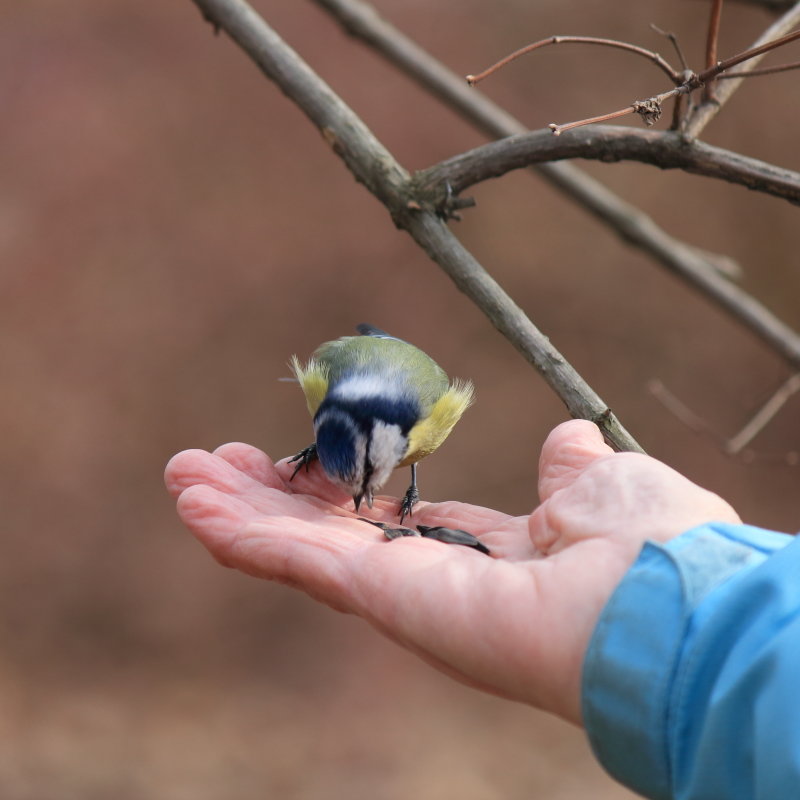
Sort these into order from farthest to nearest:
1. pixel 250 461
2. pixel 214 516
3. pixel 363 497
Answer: pixel 363 497, pixel 250 461, pixel 214 516

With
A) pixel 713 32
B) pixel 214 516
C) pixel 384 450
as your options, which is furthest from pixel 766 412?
pixel 214 516

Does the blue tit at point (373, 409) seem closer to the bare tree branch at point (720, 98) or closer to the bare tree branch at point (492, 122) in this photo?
the bare tree branch at point (492, 122)

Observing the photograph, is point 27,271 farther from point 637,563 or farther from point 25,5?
point 637,563

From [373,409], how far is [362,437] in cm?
9

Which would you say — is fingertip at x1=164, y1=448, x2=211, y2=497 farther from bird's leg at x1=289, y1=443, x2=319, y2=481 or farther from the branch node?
the branch node

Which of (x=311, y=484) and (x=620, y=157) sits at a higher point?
(x=620, y=157)

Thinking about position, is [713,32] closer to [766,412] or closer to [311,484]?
[766,412]

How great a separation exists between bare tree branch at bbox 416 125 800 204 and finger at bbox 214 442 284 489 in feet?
2.17

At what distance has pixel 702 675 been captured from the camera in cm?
105

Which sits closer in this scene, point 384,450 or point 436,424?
point 384,450

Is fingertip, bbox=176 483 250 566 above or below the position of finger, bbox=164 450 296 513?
below

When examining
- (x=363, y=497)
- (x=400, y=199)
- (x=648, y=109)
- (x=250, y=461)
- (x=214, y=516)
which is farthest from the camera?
(x=363, y=497)

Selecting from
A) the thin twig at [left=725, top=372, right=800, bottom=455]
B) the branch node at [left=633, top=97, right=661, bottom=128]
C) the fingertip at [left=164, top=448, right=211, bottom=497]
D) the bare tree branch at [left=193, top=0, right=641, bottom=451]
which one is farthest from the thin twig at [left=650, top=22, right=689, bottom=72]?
the fingertip at [left=164, top=448, right=211, bottom=497]

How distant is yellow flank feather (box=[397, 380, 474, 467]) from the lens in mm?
2312
